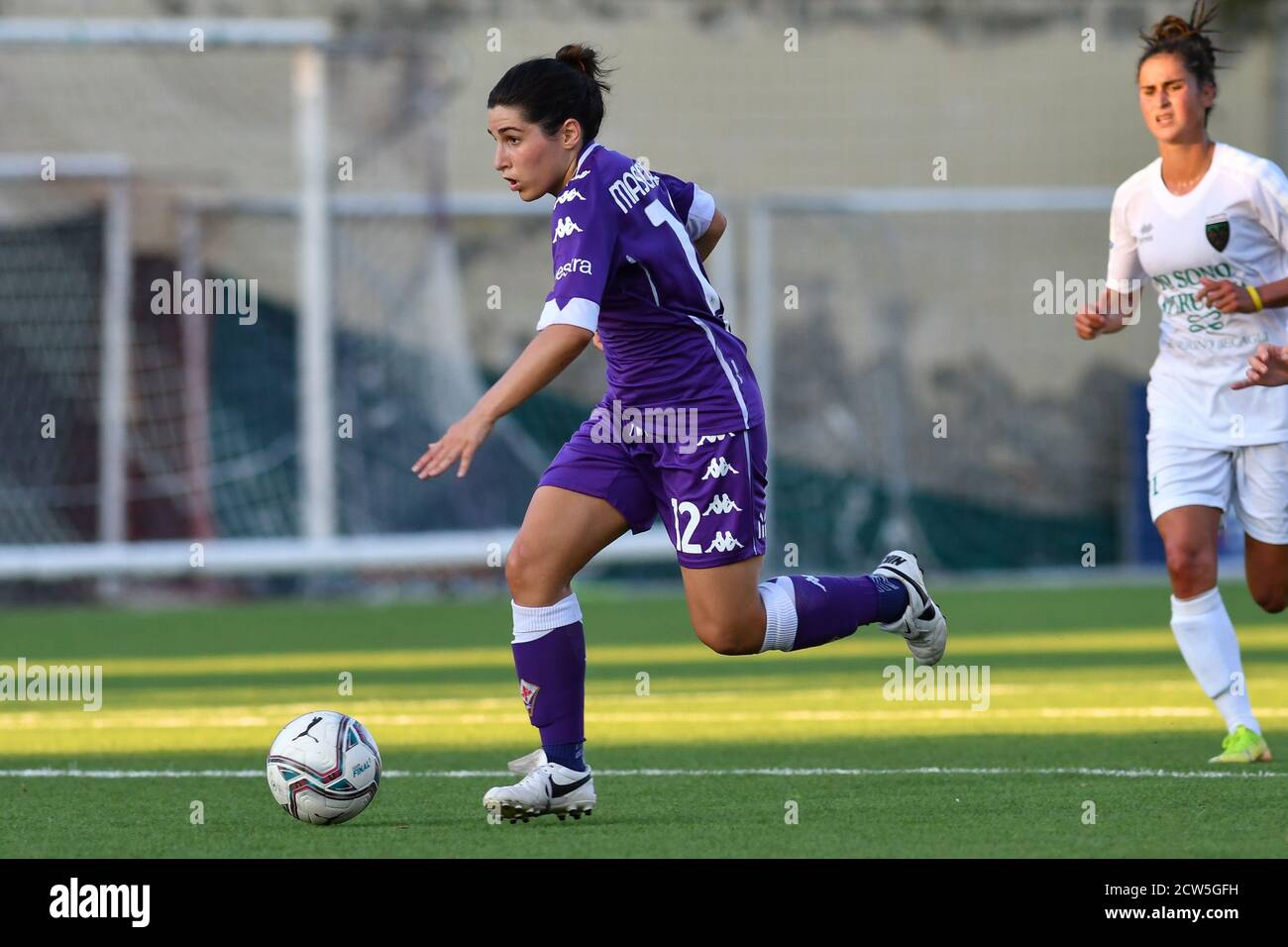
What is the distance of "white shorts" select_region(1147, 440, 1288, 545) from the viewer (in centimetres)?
686

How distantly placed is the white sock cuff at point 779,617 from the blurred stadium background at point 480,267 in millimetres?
9736

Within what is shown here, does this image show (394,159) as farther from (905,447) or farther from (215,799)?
(215,799)

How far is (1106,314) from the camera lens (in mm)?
6965

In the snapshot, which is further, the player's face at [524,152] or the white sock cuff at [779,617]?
the white sock cuff at [779,617]

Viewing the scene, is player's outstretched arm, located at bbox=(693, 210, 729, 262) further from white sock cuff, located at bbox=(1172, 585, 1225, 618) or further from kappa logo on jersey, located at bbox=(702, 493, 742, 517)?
white sock cuff, located at bbox=(1172, 585, 1225, 618)

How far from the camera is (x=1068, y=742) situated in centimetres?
741

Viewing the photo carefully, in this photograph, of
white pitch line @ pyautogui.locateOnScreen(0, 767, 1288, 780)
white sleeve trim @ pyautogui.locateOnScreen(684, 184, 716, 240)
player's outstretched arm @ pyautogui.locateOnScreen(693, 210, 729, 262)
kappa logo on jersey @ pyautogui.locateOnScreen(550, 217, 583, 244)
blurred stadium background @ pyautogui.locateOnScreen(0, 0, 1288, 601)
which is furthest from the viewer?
blurred stadium background @ pyautogui.locateOnScreen(0, 0, 1288, 601)

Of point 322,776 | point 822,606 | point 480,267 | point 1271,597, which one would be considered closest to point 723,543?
point 822,606

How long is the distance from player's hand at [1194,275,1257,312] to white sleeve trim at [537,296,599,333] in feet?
6.84

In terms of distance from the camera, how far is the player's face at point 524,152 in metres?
5.69

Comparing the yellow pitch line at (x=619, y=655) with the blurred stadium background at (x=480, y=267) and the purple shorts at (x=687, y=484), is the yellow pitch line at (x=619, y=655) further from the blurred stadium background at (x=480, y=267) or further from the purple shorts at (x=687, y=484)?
the purple shorts at (x=687, y=484)

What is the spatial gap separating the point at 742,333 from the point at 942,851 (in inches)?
612

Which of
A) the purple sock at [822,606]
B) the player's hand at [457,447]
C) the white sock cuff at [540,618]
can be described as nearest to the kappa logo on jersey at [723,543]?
the purple sock at [822,606]

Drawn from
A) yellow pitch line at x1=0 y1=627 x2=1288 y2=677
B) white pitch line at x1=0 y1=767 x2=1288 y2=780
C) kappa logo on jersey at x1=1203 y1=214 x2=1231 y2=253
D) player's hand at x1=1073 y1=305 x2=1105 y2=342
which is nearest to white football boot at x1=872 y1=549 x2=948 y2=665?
white pitch line at x1=0 y1=767 x2=1288 y2=780
